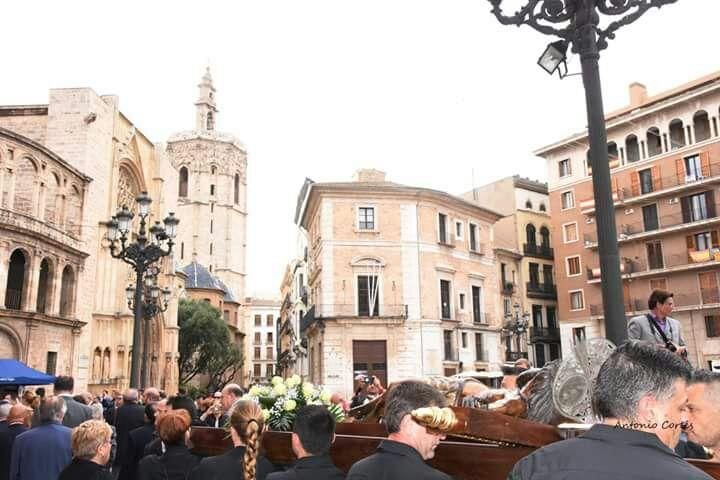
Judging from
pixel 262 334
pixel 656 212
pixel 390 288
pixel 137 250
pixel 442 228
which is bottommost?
pixel 137 250

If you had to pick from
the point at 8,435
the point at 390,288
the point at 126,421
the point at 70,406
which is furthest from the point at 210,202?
the point at 8,435

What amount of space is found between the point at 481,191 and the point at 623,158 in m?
11.7

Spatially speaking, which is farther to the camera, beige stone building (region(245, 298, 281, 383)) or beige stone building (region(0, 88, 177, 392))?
beige stone building (region(245, 298, 281, 383))

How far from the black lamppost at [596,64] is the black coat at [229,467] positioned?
2593mm

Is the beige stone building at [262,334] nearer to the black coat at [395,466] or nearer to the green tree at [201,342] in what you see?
the green tree at [201,342]

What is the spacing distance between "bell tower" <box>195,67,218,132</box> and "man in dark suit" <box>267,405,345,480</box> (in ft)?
296

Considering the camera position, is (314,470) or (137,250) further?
(137,250)

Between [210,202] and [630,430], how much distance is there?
8841 cm

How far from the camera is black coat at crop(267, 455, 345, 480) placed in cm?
337

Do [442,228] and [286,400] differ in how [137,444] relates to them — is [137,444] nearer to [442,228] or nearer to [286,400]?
[286,400]

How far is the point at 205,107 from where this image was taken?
92.1 meters

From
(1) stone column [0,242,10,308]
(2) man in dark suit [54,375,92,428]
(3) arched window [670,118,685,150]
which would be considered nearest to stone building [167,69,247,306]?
(1) stone column [0,242,10,308]

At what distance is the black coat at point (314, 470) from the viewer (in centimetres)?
337

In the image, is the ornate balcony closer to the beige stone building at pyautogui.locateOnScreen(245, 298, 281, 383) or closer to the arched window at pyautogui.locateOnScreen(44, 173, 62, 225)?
the arched window at pyautogui.locateOnScreen(44, 173, 62, 225)
